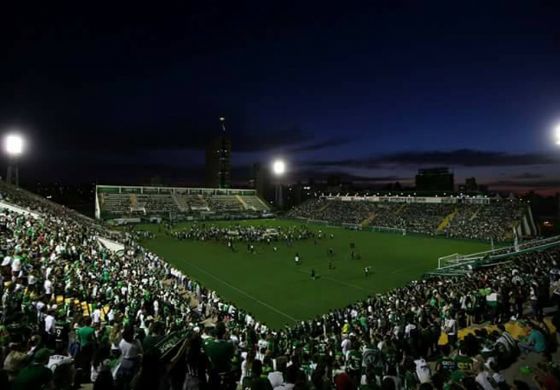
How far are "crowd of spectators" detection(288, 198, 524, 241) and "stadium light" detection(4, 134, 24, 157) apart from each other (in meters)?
51.0

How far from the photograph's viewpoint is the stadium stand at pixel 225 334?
14.4ft

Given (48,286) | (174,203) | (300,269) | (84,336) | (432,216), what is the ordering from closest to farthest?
(84,336) < (48,286) < (300,269) < (432,216) < (174,203)

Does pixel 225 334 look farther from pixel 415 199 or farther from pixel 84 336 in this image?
pixel 415 199

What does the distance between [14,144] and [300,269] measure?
40891 mm

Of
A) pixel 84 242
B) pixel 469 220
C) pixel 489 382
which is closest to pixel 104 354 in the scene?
pixel 489 382

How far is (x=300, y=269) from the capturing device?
29953 mm

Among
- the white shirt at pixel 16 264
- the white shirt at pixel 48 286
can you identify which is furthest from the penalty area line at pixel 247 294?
the white shirt at pixel 16 264

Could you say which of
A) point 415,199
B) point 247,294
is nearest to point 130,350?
point 247,294

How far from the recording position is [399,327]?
11383 millimetres

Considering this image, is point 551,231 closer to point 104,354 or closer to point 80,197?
Result: point 104,354

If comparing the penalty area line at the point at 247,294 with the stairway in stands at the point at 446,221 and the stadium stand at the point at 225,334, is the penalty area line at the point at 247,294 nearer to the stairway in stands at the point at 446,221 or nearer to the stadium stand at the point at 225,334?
the stadium stand at the point at 225,334

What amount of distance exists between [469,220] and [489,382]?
55.9 meters

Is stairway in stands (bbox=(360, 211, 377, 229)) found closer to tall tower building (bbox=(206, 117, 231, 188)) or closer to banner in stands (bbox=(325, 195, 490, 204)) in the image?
banner in stands (bbox=(325, 195, 490, 204))

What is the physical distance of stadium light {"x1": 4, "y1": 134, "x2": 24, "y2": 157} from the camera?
4416 cm
